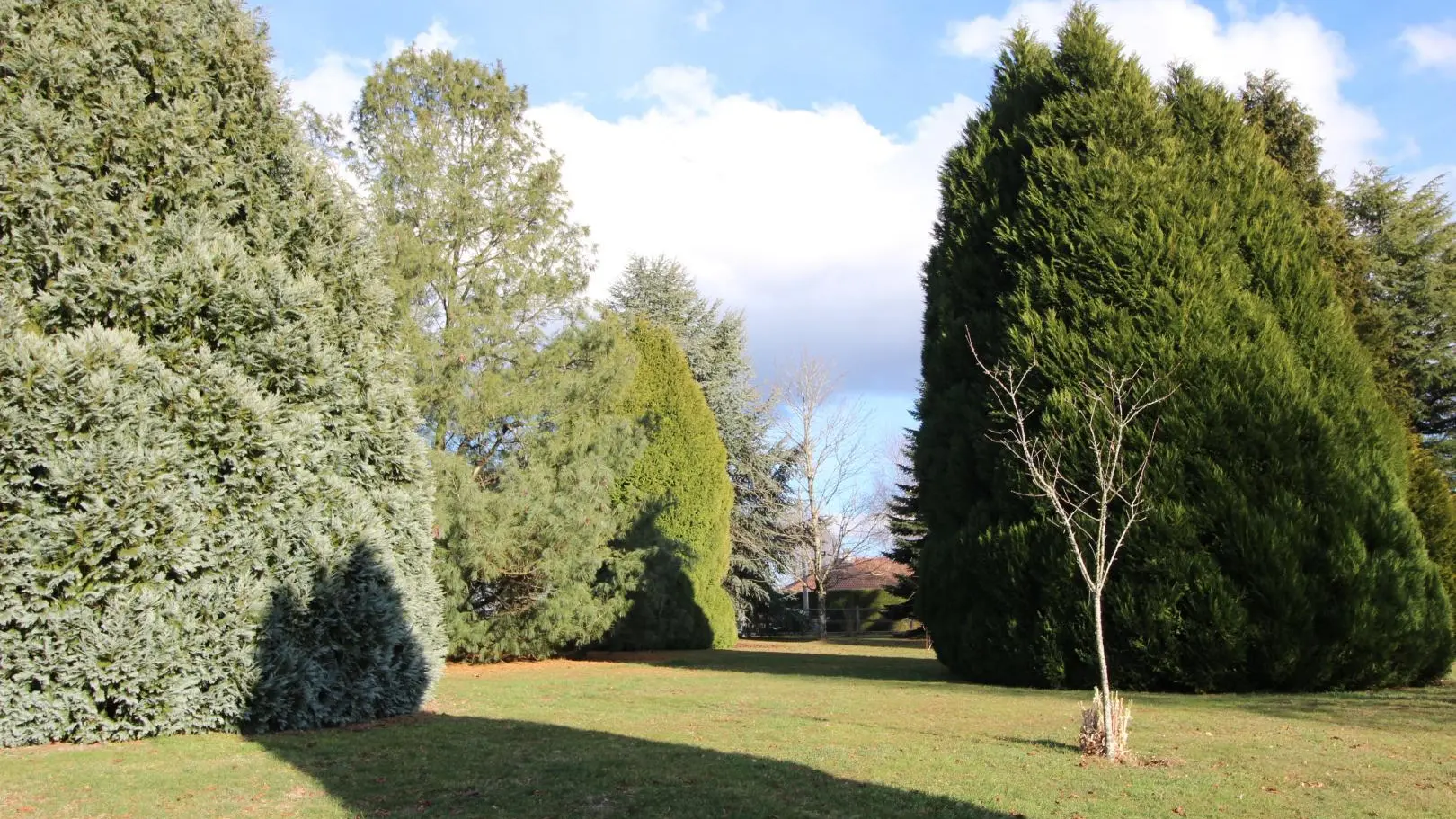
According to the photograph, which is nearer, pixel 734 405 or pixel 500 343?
pixel 500 343

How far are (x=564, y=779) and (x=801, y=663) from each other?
11.7 m

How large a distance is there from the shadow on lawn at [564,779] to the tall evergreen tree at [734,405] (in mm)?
22477

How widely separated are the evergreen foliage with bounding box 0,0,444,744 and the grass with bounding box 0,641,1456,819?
568 mm

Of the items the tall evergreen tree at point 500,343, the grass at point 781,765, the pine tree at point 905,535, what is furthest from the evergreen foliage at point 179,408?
the pine tree at point 905,535

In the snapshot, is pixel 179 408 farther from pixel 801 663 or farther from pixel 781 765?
pixel 801 663

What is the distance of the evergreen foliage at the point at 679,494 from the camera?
2055 centimetres

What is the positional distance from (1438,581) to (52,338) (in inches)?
587

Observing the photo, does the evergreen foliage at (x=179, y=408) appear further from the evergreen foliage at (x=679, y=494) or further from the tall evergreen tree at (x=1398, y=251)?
the tall evergreen tree at (x=1398, y=251)

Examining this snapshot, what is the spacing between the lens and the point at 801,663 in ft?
55.4

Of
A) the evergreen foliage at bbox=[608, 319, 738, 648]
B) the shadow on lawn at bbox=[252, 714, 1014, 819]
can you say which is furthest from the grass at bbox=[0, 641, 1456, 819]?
the evergreen foliage at bbox=[608, 319, 738, 648]

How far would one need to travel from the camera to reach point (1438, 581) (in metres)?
11.2

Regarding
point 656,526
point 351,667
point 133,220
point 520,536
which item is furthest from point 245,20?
point 656,526

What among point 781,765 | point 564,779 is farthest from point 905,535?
point 564,779

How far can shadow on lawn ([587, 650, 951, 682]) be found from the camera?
46.7 ft
